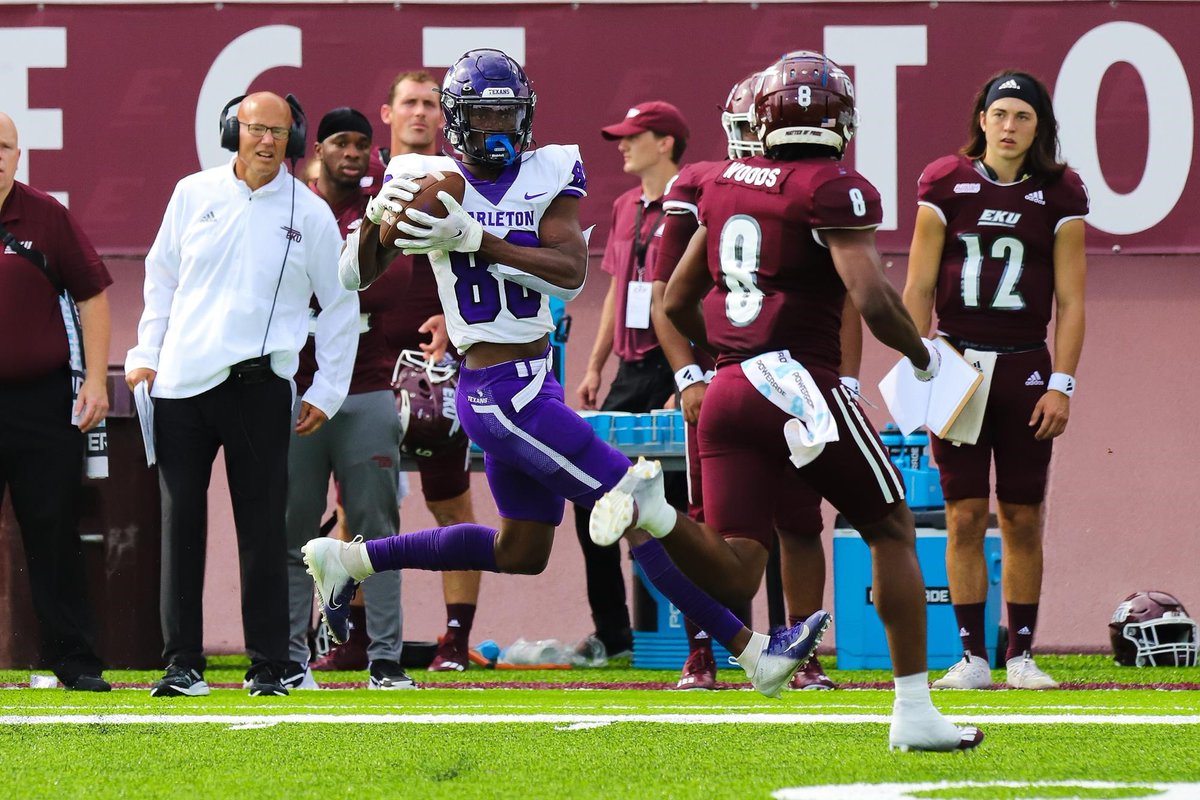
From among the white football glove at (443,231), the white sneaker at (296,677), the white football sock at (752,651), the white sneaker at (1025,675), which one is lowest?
the white sneaker at (1025,675)

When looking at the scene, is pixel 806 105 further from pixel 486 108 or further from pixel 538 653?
pixel 538 653

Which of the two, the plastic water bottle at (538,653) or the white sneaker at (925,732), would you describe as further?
the plastic water bottle at (538,653)

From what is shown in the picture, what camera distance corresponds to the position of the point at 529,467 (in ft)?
14.6

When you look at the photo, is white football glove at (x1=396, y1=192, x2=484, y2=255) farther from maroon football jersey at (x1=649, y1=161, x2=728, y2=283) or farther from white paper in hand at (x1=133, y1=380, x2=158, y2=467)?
white paper in hand at (x1=133, y1=380, x2=158, y2=467)

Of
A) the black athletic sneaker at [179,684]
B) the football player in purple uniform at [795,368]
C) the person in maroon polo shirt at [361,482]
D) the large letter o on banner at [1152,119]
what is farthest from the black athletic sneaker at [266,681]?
the large letter o on banner at [1152,119]

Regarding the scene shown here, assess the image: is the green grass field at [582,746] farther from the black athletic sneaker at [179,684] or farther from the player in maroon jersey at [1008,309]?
the player in maroon jersey at [1008,309]

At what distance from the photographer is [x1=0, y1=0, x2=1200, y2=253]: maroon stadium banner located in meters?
8.38

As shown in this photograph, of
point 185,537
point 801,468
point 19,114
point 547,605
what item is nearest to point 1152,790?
point 801,468

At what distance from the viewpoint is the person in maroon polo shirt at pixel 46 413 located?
5.88m

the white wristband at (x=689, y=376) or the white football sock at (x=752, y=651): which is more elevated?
the white wristband at (x=689, y=376)

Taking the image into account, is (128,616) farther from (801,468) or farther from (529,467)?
(801,468)

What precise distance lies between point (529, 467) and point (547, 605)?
4.19 metres

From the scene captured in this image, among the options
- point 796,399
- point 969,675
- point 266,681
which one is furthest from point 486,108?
point 969,675

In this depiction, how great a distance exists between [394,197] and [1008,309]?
2570mm
